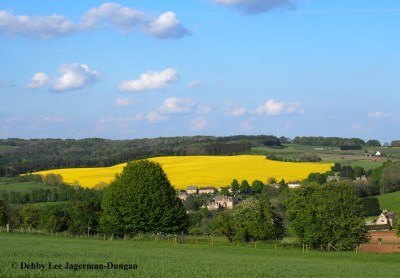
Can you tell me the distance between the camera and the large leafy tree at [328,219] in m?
63.3

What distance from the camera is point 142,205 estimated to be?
235 ft

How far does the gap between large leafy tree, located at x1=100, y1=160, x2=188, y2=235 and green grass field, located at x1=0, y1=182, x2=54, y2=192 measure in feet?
181

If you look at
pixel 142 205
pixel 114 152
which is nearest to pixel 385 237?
pixel 142 205

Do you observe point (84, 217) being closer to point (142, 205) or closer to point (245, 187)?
point (142, 205)

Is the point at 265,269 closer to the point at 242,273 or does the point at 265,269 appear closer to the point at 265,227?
the point at 242,273

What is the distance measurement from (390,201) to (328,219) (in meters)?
49.5

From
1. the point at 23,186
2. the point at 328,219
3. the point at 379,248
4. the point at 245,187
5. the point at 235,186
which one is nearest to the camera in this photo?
the point at 328,219

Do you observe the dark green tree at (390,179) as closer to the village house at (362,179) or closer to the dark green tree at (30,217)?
the village house at (362,179)

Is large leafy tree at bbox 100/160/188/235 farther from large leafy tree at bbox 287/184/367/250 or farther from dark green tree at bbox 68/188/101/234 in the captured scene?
large leafy tree at bbox 287/184/367/250

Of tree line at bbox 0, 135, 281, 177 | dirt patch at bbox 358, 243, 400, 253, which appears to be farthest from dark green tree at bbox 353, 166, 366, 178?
dirt patch at bbox 358, 243, 400, 253

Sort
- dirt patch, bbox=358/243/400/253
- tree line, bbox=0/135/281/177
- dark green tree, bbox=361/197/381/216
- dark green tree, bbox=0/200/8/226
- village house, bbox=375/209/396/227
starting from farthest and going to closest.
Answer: tree line, bbox=0/135/281/177
dark green tree, bbox=361/197/381/216
village house, bbox=375/209/396/227
dark green tree, bbox=0/200/8/226
dirt patch, bbox=358/243/400/253

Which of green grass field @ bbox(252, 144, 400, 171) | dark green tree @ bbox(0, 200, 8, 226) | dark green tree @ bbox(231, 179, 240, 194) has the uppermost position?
green grass field @ bbox(252, 144, 400, 171)

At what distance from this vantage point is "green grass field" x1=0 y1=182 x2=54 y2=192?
124 metres

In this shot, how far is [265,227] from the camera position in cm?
6838
